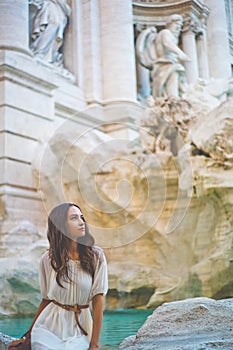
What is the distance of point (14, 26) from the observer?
1088 centimetres

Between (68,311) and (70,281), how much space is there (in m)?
0.14

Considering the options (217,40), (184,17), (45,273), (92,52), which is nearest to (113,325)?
(45,273)

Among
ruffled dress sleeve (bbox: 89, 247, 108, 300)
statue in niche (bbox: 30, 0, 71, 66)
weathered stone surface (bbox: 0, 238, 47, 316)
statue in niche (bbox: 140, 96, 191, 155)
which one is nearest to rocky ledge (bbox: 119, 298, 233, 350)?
ruffled dress sleeve (bbox: 89, 247, 108, 300)

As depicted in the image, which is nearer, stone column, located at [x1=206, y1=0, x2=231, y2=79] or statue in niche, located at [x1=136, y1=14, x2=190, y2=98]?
statue in niche, located at [x1=136, y1=14, x2=190, y2=98]

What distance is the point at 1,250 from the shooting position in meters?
8.34

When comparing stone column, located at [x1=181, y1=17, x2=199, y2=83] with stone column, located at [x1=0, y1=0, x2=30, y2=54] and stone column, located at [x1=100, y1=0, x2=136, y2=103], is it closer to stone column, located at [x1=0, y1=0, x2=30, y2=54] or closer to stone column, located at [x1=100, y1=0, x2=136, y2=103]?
stone column, located at [x1=100, y1=0, x2=136, y2=103]

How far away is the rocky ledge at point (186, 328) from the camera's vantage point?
291 cm

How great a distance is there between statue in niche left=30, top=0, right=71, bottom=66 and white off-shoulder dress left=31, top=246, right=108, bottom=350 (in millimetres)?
9771

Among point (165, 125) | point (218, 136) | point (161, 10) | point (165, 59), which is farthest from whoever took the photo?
point (161, 10)

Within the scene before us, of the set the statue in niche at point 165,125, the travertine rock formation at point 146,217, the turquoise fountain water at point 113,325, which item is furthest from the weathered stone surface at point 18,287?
the statue in niche at point 165,125

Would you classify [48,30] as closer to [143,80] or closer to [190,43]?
[143,80]

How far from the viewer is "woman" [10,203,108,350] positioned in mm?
2502

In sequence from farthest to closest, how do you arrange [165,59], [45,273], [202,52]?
[202,52]
[165,59]
[45,273]

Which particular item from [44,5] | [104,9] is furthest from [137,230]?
[104,9]
